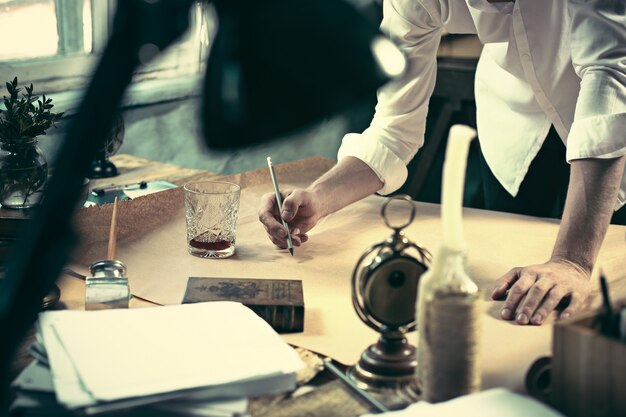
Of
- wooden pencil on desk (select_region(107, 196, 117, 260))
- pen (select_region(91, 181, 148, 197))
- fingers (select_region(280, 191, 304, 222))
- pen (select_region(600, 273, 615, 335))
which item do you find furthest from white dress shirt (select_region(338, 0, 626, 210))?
pen (select_region(600, 273, 615, 335))

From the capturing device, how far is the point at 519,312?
1231mm

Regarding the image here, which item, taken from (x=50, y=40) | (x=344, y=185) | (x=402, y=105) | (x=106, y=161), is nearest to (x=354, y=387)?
(x=344, y=185)

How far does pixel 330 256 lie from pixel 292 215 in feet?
0.40

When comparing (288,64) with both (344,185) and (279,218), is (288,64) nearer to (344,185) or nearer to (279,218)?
(279,218)

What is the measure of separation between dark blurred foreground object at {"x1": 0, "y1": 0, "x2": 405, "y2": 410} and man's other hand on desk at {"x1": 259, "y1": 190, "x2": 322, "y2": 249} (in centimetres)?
90

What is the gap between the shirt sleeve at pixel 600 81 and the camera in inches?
57.2

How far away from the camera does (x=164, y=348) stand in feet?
3.36

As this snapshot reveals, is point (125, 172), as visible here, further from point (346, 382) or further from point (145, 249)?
point (346, 382)

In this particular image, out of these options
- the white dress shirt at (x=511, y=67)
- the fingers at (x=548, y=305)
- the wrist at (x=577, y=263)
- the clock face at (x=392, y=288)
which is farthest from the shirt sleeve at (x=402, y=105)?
the clock face at (x=392, y=288)

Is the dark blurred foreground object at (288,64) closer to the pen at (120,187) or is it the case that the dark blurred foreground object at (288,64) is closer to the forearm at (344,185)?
the forearm at (344,185)

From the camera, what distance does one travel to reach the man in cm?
140

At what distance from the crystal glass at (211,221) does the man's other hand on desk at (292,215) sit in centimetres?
8

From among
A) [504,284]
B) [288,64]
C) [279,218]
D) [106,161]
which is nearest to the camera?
[288,64]

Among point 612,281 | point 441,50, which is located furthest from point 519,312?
point 441,50
